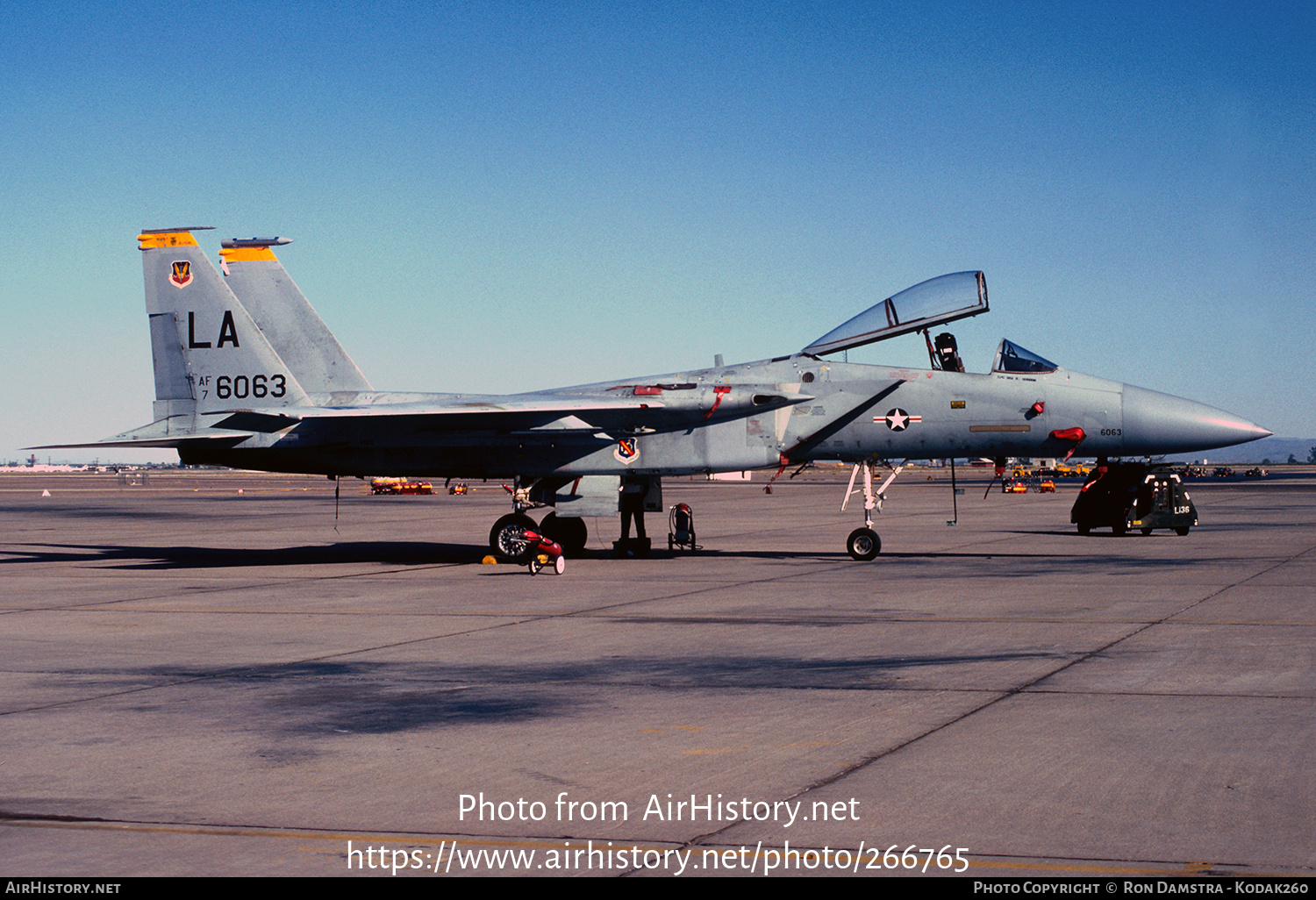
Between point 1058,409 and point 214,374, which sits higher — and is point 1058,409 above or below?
below

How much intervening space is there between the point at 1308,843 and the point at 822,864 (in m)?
1.95

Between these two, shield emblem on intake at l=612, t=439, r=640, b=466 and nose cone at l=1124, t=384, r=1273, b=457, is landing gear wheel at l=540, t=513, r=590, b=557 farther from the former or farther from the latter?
nose cone at l=1124, t=384, r=1273, b=457

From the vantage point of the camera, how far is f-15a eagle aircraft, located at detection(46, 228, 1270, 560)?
749 inches

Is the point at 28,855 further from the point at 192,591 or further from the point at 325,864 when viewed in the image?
the point at 192,591

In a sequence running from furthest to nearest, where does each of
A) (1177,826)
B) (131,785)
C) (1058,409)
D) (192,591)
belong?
(1058,409)
(192,591)
(131,785)
(1177,826)

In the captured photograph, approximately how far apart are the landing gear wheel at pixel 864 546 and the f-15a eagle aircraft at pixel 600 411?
3cm

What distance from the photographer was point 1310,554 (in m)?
20.2

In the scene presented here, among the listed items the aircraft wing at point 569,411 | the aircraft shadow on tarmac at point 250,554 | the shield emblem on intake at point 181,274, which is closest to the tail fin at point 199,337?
the shield emblem on intake at point 181,274

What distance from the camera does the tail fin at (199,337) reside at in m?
20.5

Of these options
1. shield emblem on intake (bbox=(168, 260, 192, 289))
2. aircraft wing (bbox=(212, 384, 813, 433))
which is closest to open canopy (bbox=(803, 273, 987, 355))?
aircraft wing (bbox=(212, 384, 813, 433))

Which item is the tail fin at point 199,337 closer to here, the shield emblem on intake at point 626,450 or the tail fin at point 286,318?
the tail fin at point 286,318

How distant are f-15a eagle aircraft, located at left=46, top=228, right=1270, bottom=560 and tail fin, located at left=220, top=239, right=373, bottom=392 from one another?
3cm

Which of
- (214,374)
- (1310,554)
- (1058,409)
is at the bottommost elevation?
(1310,554)

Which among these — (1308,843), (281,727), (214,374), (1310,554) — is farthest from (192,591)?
(1310,554)
